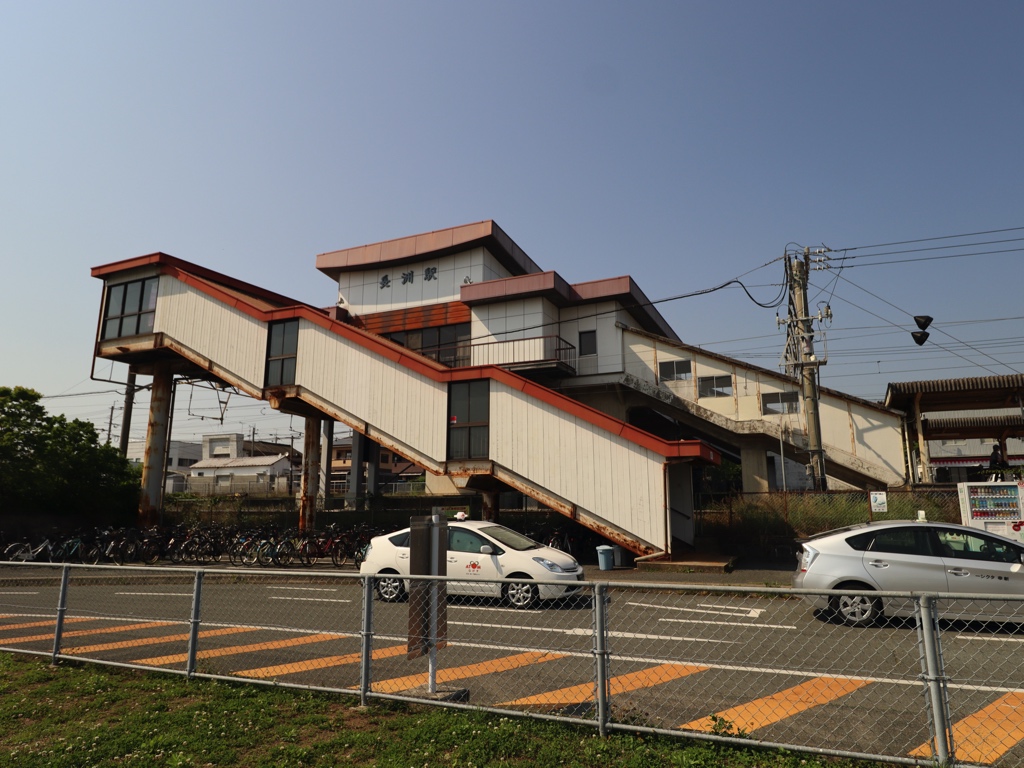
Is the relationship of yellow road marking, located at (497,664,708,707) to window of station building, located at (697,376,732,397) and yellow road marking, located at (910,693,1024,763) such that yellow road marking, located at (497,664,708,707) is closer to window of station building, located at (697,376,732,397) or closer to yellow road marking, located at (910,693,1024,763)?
yellow road marking, located at (910,693,1024,763)

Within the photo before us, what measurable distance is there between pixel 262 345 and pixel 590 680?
795 inches

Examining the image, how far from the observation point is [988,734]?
193 inches

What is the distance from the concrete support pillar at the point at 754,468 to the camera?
25984 millimetres

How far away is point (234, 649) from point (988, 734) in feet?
26.2

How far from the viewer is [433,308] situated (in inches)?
1256

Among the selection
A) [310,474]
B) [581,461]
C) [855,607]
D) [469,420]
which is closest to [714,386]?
[581,461]

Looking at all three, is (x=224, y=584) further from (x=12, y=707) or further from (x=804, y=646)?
(x=804, y=646)

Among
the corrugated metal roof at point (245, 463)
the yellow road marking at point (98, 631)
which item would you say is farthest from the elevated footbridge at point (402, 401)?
the corrugated metal roof at point (245, 463)

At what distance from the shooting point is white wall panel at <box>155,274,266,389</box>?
2336 centimetres

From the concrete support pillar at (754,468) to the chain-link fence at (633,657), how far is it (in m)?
15.8

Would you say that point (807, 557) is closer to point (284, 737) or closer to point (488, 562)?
point (488, 562)

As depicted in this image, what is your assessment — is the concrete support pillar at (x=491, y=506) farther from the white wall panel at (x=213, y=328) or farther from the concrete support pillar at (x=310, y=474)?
the white wall panel at (x=213, y=328)

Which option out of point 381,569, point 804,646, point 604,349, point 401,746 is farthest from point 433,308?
point 401,746

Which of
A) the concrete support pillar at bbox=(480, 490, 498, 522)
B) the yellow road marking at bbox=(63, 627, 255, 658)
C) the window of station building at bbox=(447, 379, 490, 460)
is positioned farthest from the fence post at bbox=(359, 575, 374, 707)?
the concrete support pillar at bbox=(480, 490, 498, 522)
